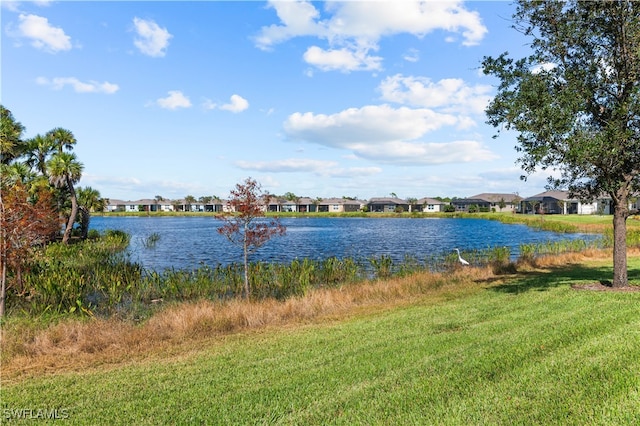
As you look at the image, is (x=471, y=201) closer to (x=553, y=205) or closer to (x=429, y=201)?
(x=429, y=201)

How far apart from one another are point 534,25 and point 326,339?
12.3m

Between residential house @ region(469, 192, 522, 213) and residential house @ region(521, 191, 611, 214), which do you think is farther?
residential house @ region(469, 192, 522, 213)

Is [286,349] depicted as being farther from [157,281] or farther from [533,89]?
[157,281]

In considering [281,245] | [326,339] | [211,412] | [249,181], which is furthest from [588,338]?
[281,245]

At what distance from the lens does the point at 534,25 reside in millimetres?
13648

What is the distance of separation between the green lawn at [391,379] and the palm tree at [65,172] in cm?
3454

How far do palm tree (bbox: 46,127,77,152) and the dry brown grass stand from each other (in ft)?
109

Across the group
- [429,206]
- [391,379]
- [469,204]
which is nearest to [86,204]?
[391,379]

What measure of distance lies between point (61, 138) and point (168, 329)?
119 ft

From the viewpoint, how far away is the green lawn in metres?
5.51

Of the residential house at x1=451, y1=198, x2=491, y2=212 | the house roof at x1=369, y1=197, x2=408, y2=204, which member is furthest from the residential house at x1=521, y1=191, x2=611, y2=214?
the house roof at x1=369, y1=197, x2=408, y2=204

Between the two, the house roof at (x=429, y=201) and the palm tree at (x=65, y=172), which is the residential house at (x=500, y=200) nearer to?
the house roof at (x=429, y=201)

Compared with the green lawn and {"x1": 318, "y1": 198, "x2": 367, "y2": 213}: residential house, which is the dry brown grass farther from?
{"x1": 318, "y1": 198, "x2": 367, "y2": 213}: residential house

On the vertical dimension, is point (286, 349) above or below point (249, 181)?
below
